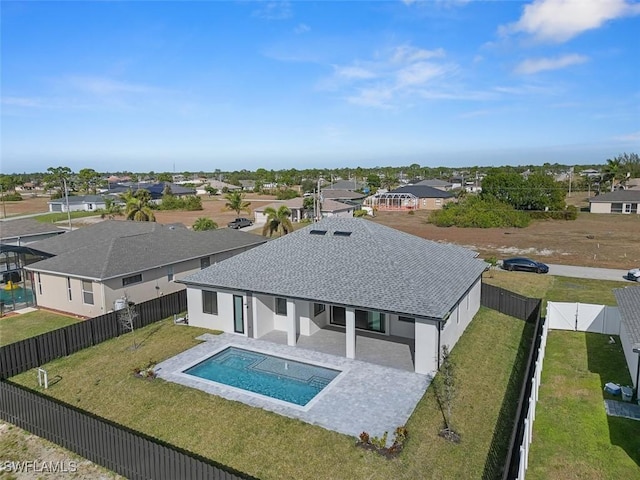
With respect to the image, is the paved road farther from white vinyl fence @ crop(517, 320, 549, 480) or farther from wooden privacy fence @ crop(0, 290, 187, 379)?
wooden privacy fence @ crop(0, 290, 187, 379)

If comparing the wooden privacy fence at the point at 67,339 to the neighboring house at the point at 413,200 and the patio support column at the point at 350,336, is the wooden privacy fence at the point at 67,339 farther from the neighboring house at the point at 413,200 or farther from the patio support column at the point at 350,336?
the neighboring house at the point at 413,200

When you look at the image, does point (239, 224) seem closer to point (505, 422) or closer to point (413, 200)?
point (413, 200)

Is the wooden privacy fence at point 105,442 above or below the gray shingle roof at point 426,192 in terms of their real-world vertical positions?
below

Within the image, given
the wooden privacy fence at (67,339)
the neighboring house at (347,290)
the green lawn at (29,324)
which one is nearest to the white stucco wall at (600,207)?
the neighboring house at (347,290)

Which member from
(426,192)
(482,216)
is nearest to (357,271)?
(482,216)

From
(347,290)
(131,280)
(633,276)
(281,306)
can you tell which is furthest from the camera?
(633,276)

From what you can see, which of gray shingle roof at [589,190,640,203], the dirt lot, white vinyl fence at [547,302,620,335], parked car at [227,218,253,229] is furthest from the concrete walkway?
gray shingle roof at [589,190,640,203]
